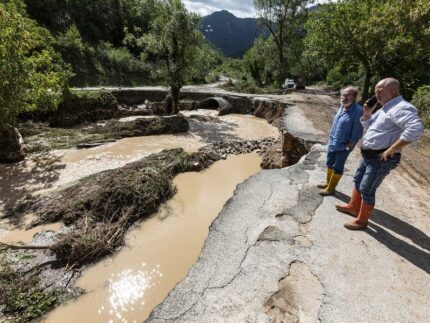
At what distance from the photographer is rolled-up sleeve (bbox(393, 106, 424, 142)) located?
310 cm

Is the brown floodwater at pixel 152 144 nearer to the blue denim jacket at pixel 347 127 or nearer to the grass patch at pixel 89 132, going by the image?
the grass patch at pixel 89 132

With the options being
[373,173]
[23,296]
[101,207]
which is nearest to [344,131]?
[373,173]

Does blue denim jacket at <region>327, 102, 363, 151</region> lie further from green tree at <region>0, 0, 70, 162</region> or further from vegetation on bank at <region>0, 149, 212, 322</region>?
green tree at <region>0, 0, 70, 162</region>

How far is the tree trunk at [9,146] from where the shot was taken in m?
8.55

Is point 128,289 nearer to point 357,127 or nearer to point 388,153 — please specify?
point 388,153

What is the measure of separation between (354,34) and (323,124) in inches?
279

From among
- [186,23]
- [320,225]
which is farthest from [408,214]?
[186,23]

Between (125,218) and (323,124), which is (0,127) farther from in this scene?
(323,124)

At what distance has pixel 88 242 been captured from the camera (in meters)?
4.59

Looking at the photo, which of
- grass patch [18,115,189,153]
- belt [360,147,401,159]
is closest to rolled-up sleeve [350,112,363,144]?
belt [360,147,401,159]

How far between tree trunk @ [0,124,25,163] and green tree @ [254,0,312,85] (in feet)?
77.3

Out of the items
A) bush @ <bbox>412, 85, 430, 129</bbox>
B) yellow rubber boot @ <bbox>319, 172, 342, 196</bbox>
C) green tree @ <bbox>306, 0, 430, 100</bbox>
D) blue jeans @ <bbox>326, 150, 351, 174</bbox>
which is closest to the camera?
blue jeans @ <bbox>326, 150, 351, 174</bbox>

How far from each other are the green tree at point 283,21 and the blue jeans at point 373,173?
82.9ft

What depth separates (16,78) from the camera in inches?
306
